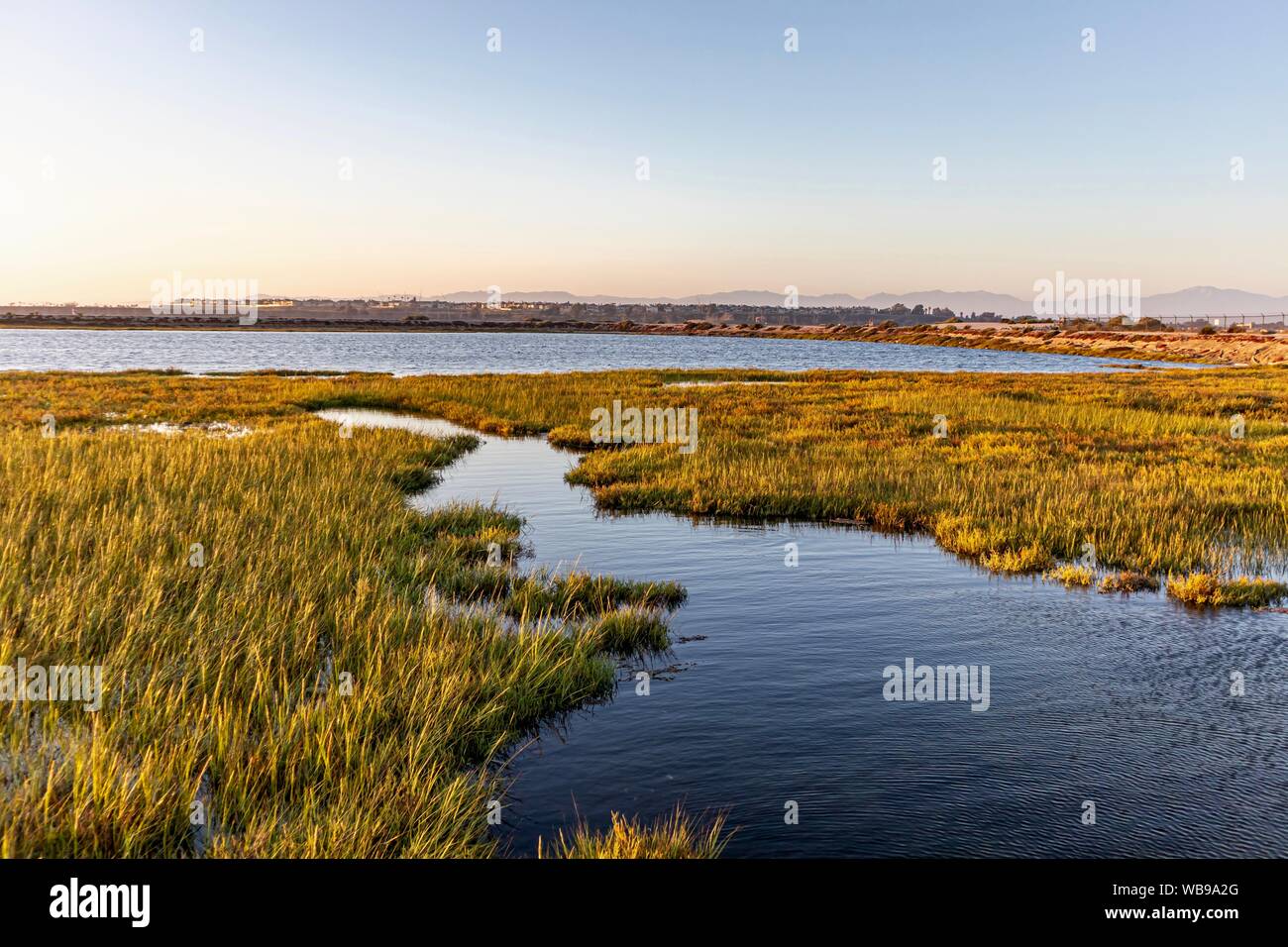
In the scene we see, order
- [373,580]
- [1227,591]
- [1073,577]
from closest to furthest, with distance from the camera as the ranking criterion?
[373,580] < [1227,591] < [1073,577]

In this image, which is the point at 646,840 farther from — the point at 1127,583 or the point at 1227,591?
the point at 1227,591

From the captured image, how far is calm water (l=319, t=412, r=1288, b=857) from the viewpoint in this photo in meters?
7.33

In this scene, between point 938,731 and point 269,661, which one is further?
point 938,731

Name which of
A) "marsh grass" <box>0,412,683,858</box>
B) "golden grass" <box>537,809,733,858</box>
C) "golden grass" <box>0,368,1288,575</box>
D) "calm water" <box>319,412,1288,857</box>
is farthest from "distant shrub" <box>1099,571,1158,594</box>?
"golden grass" <box>537,809,733,858</box>

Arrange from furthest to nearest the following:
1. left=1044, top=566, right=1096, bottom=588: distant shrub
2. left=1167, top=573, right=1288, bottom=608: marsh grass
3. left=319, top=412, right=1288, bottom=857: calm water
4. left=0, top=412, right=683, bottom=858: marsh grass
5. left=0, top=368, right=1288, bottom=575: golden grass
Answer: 1. left=0, top=368, right=1288, bottom=575: golden grass
2. left=1044, top=566, right=1096, bottom=588: distant shrub
3. left=1167, top=573, right=1288, bottom=608: marsh grass
4. left=319, top=412, right=1288, bottom=857: calm water
5. left=0, top=412, right=683, bottom=858: marsh grass

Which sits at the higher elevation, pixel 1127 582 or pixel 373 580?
pixel 373 580

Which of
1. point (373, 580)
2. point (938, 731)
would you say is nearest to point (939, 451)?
point (938, 731)

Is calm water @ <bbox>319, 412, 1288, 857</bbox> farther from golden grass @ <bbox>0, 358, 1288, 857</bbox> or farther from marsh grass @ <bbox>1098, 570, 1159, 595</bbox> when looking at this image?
golden grass @ <bbox>0, 358, 1288, 857</bbox>

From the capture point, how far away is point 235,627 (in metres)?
10.0

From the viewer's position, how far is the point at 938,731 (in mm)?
9242

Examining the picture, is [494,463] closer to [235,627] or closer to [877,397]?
[235,627]

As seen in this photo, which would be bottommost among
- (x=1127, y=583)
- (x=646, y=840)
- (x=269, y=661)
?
(x=646, y=840)
